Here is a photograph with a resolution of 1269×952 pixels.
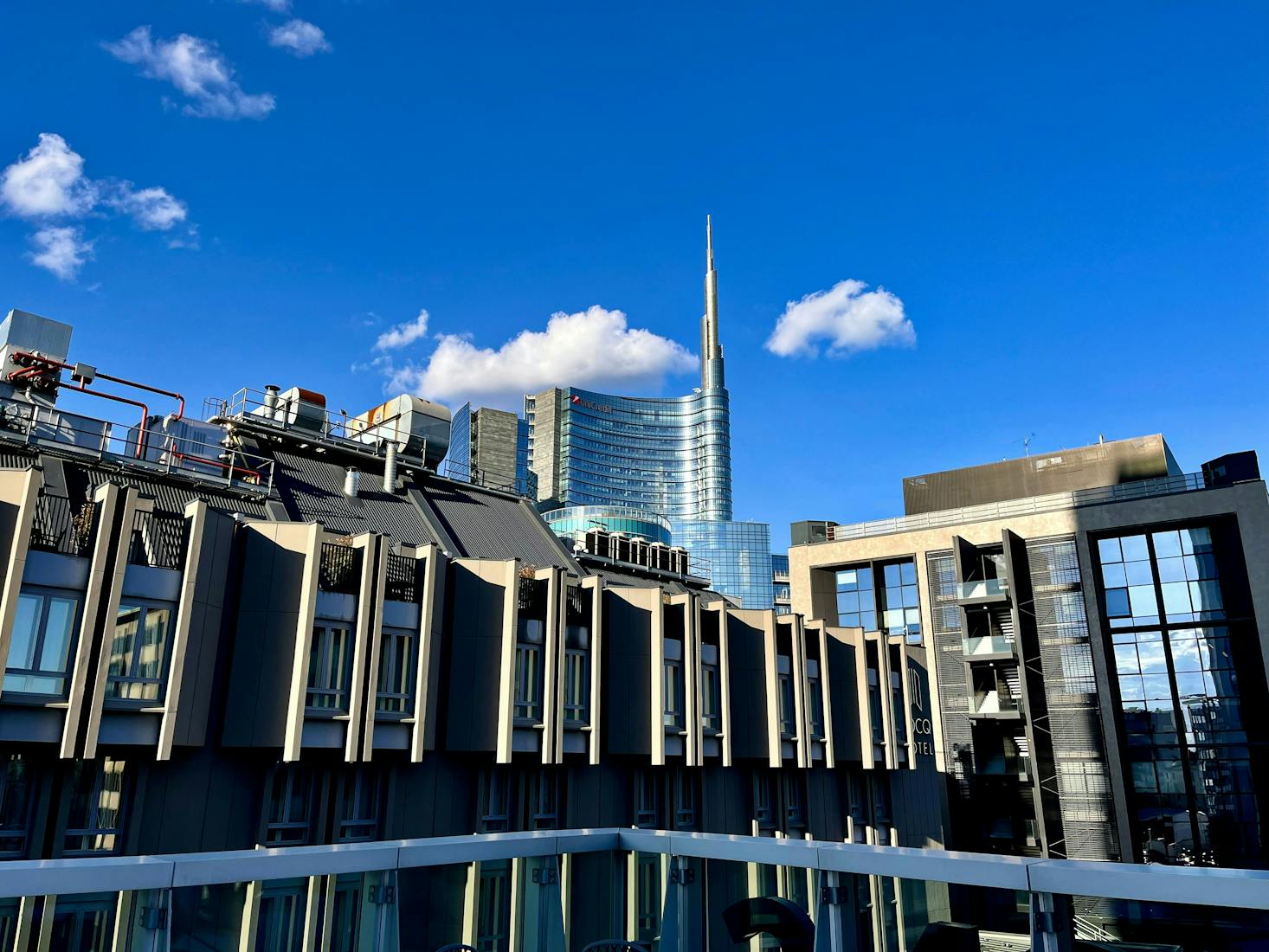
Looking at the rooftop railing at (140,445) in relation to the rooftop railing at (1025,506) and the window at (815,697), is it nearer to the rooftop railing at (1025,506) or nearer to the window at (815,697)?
the window at (815,697)

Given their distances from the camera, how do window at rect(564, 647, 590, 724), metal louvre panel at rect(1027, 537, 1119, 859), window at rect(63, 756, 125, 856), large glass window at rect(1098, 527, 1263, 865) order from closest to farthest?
window at rect(63, 756, 125, 856) < window at rect(564, 647, 590, 724) < large glass window at rect(1098, 527, 1263, 865) < metal louvre panel at rect(1027, 537, 1119, 859)

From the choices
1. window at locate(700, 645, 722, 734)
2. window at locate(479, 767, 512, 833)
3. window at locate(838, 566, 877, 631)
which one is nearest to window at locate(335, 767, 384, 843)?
window at locate(479, 767, 512, 833)

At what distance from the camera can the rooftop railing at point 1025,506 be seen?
174 ft

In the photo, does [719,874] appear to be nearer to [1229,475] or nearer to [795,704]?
[795,704]

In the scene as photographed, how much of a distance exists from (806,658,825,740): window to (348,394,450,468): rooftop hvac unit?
16579 millimetres

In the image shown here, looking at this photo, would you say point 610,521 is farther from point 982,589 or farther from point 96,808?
point 96,808

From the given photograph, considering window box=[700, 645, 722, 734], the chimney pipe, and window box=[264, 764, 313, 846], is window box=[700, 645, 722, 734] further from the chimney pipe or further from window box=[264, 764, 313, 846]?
window box=[264, 764, 313, 846]

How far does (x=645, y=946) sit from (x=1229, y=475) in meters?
53.2

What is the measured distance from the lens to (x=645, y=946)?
9.22 m

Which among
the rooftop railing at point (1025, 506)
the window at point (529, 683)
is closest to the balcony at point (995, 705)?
the rooftop railing at point (1025, 506)

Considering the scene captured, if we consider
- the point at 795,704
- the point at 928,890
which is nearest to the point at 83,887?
the point at 928,890

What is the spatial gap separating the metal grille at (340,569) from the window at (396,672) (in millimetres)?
1528

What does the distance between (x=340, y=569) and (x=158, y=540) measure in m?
4.34

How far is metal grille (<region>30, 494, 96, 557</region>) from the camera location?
62.7 ft
